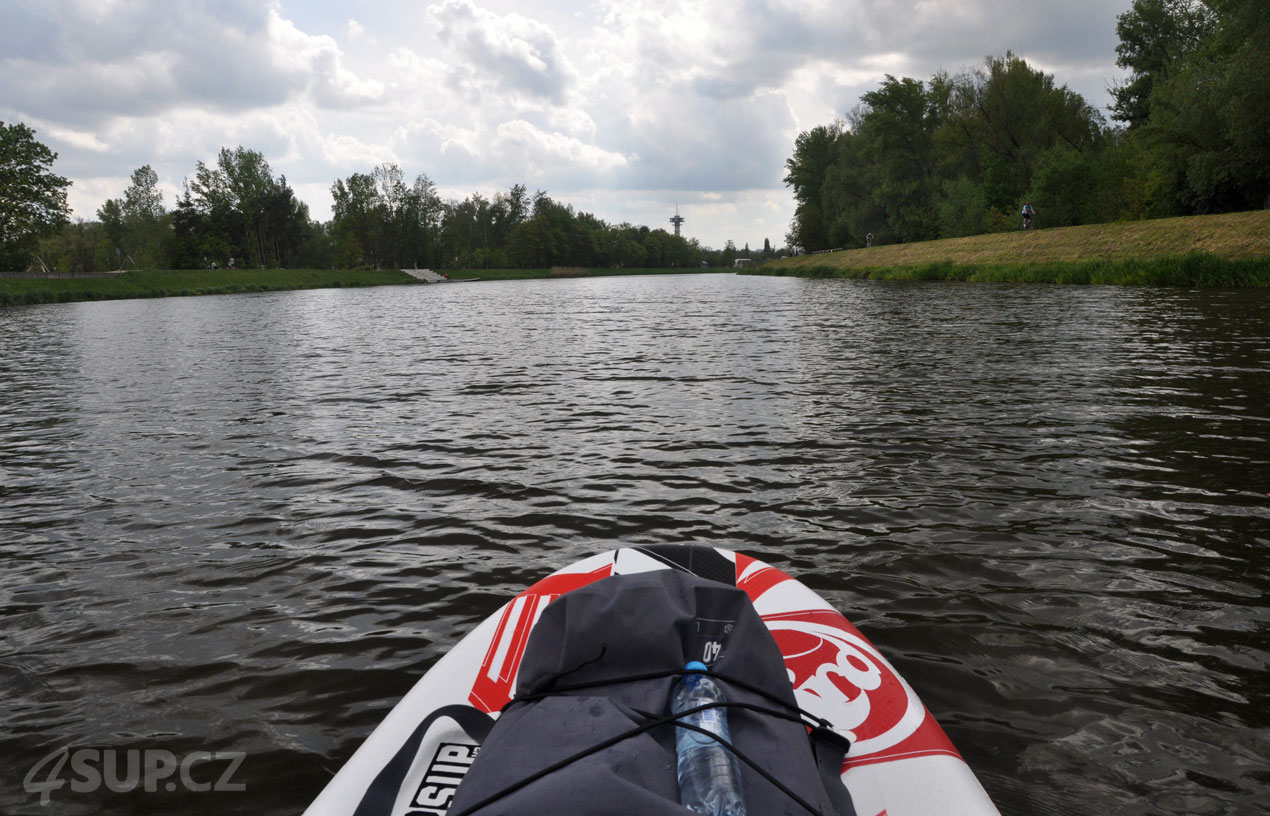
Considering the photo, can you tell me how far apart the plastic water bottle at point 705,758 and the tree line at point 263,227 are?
257 feet

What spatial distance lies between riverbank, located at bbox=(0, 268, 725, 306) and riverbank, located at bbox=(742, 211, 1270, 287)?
190 ft

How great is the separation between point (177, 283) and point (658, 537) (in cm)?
7370

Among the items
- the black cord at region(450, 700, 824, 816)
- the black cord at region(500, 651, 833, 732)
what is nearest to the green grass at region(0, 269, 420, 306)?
the black cord at region(500, 651, 833, 732)

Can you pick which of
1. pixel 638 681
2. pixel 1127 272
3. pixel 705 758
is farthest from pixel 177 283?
pixel 705 758

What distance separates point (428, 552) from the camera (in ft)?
17.1

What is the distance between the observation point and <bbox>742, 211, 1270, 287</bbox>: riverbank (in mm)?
24516

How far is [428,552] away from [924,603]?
3.41m

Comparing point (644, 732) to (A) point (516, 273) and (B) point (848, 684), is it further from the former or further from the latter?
(A) point (516, 273)

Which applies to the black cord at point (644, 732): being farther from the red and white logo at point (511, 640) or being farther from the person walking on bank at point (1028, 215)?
the person walking on bank at point (1028, 215)

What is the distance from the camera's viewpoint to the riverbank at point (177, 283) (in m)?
50.6

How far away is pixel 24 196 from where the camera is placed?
60281 millimetres

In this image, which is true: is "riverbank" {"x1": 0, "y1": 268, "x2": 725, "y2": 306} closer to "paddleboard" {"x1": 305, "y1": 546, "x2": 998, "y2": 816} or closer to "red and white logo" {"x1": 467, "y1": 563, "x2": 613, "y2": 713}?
"red and white logo" {"x1": 467, "y1": 563, "x2": 613, "y2": 713}

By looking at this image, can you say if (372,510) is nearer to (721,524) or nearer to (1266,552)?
(721,524)

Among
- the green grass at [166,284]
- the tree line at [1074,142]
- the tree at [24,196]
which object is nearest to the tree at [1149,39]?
the tree line at [1074,142]
